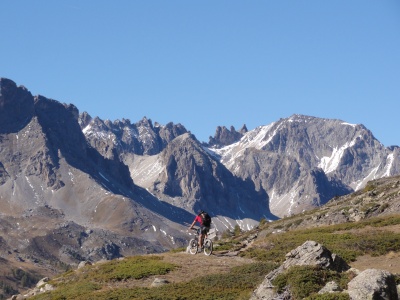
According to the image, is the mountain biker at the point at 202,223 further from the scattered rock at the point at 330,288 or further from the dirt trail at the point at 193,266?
the scattered rock at the point at 330,288

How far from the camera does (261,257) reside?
48.8 metres

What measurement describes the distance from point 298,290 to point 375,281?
4378 mm

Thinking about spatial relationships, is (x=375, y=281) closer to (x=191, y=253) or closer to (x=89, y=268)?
(x=191, y=253)

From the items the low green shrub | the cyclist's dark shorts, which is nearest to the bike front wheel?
the cyclist's dark shorts

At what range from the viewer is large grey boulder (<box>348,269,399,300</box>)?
85.6ft

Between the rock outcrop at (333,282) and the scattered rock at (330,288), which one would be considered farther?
the scattered rock at (330,288)

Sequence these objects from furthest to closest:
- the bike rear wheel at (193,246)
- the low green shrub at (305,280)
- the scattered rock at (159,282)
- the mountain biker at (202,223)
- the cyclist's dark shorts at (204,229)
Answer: the bike rear wheel at (193,246)
the cyclist's dark shorts at (204,229)
the mountain biker at (202,223)
the scattered rock at (159,282)
the low green shrub at (305,280)

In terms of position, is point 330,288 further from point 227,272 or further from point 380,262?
point 380,262

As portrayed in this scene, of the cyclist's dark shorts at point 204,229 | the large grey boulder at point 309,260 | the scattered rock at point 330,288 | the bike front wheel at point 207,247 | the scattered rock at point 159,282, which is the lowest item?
the scattered rock at point 330,288

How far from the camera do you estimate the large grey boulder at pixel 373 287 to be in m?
26.1

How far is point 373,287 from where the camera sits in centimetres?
2627

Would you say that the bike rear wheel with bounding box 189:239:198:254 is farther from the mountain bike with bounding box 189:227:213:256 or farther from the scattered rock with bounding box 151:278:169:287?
the scattered rock with bounding box 151:278:169:287

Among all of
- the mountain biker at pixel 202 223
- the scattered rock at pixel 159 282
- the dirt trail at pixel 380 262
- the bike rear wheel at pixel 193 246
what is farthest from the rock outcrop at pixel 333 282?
the bike rear wheel at pixel 193 246

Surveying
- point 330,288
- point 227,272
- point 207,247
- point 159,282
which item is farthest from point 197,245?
point 330,288
